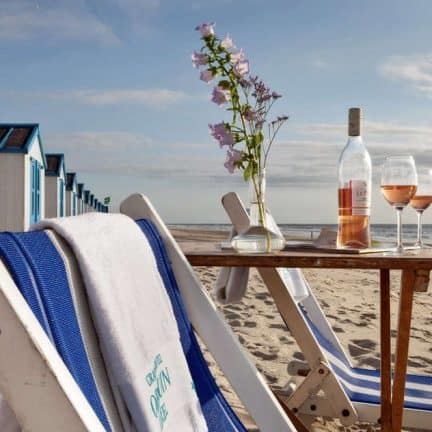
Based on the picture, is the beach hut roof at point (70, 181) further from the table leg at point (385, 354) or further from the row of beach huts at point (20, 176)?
the table leg at point (385, 354)

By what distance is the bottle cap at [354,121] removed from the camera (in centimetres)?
227

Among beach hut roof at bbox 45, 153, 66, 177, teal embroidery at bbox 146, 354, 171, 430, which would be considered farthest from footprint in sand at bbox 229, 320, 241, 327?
beach hut roof at bbox 45, 153, 66, 177

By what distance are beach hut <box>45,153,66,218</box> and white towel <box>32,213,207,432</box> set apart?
16.9m

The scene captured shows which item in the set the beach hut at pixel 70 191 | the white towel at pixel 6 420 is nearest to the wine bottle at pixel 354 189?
the white towel at pixel 6 420

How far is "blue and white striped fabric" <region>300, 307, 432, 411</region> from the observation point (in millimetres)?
2482

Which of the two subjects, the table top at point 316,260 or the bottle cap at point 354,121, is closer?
the table top at point 316,260

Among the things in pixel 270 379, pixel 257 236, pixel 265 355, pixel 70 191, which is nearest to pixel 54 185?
pixel 70 191

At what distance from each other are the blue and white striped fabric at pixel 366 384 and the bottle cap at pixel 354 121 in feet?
2.82

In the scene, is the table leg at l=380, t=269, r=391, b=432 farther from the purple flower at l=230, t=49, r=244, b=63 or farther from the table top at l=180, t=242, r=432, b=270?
the purple flower at l=230, t=49, r=244, b=63

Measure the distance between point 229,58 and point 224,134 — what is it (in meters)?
0.27

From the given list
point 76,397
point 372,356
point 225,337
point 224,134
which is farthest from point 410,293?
point 372,356

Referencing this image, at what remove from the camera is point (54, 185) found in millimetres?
18781

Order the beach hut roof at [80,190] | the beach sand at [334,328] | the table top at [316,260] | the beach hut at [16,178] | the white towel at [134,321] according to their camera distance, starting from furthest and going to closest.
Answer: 1. the beach hut roof at [80,190]
2. the beach hut at [16,178]
3. the beach sand at [334,328]
4. the table top at [316,260]
5. the white towel at [134,321]

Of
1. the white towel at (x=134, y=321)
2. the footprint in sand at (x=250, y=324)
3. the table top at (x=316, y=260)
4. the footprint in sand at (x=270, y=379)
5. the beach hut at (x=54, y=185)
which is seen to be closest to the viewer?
the white towel at (x=134, y=321)
